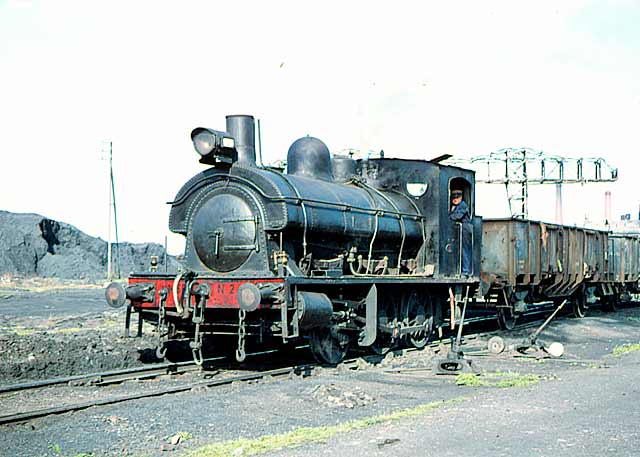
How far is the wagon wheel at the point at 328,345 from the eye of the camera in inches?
440

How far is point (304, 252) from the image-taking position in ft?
35.2

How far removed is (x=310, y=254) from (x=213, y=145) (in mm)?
2160

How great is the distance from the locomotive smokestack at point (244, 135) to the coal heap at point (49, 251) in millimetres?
38576

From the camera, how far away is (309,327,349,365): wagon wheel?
1117 cm

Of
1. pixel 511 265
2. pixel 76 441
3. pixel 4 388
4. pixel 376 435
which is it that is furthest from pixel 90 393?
pixel 511 265

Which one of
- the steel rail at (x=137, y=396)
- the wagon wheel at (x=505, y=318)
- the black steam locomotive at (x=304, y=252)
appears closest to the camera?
the steel rail at (x=137, y=396)

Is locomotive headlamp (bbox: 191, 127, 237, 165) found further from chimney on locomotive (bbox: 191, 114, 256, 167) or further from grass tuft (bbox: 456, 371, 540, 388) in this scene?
grass tuft (bbox: 456, 371, 540, 388)

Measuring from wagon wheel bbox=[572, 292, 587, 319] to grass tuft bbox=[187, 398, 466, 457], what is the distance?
16556 mm

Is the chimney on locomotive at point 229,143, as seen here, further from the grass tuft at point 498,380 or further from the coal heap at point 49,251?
the coal heap at point 49,251

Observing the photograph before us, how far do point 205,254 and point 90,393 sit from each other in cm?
257

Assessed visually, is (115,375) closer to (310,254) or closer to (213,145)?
(310,254)

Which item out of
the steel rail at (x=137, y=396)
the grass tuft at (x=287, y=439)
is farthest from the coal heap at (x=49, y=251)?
the grass tuft at (x=287, y=439)

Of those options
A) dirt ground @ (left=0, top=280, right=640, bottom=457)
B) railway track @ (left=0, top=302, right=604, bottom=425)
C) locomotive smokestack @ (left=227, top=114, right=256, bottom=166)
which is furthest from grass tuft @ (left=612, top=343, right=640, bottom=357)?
locomotive smokestack @ (left=227, top=114, right=256, bottom=166)

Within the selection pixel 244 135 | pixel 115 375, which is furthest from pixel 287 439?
pixel 244 135
